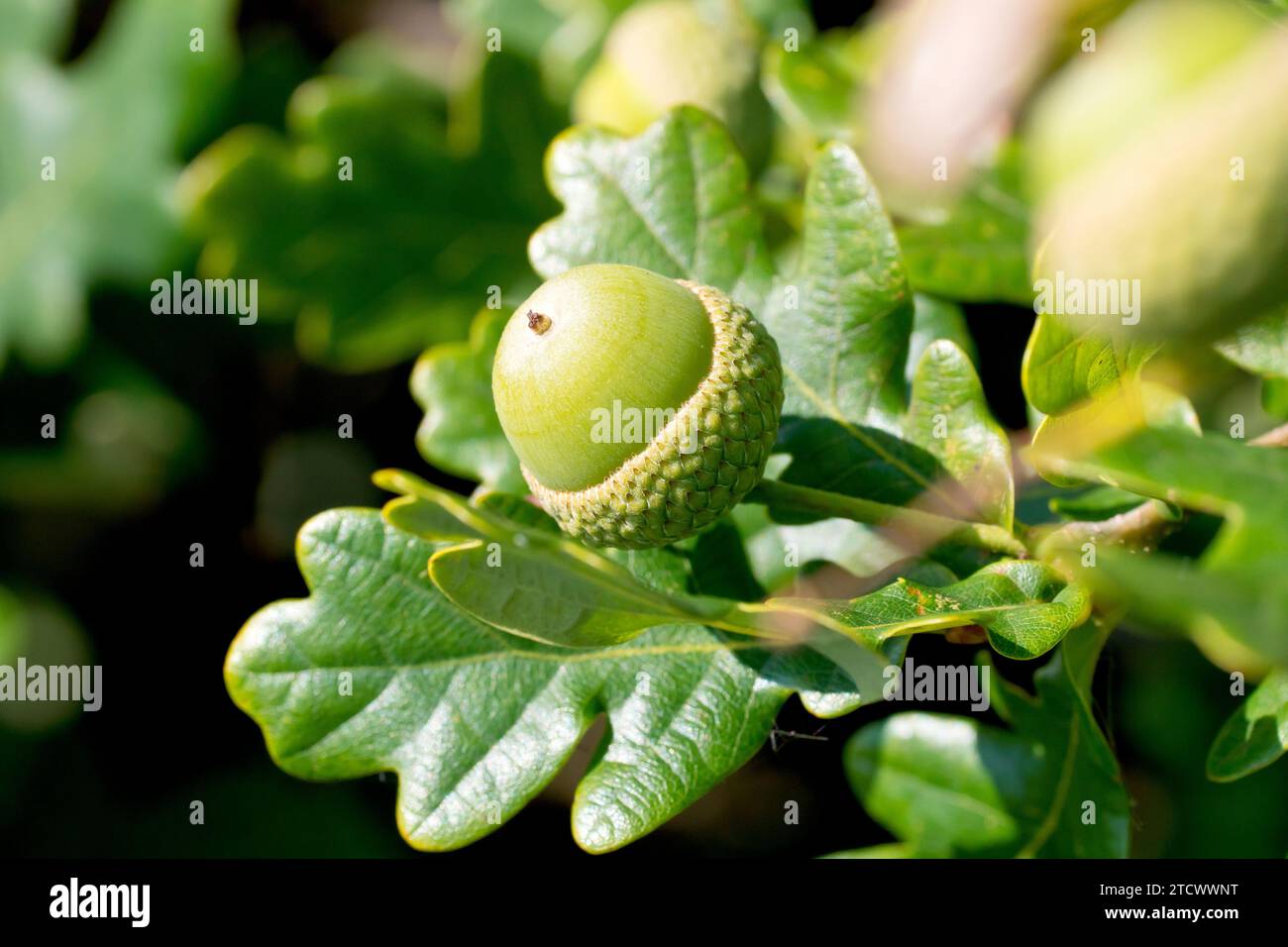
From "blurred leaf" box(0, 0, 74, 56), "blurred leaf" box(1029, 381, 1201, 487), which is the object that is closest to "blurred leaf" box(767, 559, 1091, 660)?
"blurred leaf" box(1029, 381, 1201, 487)

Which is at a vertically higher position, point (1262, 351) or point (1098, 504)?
point (1262, 351)

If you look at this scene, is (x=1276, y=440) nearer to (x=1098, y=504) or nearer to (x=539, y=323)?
(x=1098, y=504)

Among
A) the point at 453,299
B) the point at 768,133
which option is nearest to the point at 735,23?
the point at 768,133

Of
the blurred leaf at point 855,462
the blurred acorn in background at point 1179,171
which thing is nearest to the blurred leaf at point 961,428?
the blurred leaf at point 855,462

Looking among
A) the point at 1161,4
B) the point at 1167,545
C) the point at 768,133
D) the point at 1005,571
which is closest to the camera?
the point at 1161,4

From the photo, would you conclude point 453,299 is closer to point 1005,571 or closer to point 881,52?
point 881,52

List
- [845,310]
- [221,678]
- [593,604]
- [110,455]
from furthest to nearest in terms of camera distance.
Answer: [110,455], [221,678], [845,310], [593,604]

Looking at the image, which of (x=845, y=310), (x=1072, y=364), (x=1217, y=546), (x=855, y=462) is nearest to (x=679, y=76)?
(x=845, y=310)
